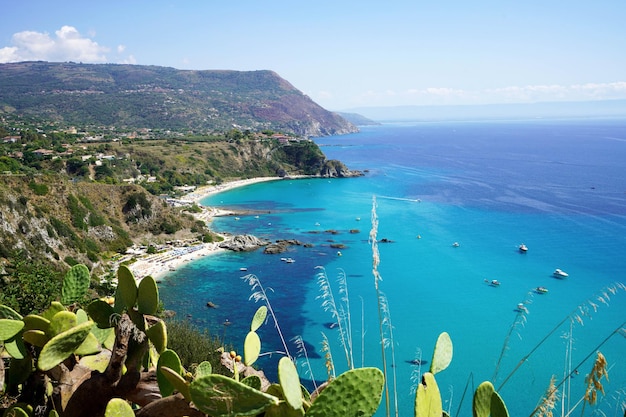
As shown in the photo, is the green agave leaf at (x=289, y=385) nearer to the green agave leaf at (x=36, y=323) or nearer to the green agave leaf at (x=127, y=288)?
the green agave leaf at (x=127, y=288)

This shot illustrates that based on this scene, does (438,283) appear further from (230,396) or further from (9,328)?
(230,396)

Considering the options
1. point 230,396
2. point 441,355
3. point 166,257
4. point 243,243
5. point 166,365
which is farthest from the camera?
point 243,243

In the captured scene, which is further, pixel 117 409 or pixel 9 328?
pixel 9 328

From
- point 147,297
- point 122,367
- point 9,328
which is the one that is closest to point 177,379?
point 147,297

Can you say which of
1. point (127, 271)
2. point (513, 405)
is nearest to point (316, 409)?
point (127, 271)

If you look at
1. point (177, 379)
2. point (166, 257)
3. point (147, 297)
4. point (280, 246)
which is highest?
point (147, 297)

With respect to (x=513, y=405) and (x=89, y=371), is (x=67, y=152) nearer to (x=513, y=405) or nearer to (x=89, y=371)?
(x=513, y=405)

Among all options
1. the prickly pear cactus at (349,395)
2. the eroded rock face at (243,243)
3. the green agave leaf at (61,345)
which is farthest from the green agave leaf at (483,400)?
the eroded rock face at (243,243)
